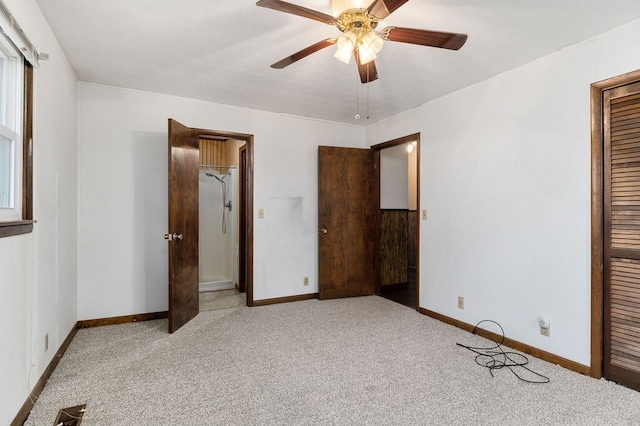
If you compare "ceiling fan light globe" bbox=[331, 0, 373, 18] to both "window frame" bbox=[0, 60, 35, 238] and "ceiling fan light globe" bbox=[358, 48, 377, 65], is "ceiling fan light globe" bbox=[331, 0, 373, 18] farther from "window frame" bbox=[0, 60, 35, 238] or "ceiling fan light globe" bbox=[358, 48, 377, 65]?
"window frame" bbox=[0, 60, 35, 238]

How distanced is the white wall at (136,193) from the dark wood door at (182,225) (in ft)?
1.08

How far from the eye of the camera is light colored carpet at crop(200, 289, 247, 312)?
402 centimetres

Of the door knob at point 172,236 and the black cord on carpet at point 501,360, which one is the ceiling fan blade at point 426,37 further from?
the door knob at point 172,236

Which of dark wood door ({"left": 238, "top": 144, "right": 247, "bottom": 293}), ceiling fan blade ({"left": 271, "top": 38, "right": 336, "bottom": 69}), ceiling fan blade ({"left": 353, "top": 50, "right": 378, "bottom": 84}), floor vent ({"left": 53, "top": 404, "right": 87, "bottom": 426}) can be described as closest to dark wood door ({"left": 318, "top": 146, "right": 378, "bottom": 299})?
dark wood door ({"left": 238, "top": 144, "right": 247, "bottom": 293})

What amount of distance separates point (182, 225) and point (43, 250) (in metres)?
1.23

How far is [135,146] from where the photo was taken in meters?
3.44

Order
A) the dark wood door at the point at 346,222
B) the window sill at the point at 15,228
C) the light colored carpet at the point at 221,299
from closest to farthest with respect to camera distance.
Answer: the window sill at the point at 15,228, the light colored carpet at the point at 221,299, the dark wood door at the point at 346,222

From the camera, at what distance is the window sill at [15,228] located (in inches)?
59.5

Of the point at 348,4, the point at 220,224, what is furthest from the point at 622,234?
the point at 220,224

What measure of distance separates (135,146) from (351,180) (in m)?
2.59

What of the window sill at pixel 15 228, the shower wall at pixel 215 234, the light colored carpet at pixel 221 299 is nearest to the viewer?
the window sill at pixel 15 228

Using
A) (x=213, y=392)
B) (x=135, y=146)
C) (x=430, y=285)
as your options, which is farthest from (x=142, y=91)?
(x=430, y=285)

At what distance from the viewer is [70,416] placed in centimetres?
180

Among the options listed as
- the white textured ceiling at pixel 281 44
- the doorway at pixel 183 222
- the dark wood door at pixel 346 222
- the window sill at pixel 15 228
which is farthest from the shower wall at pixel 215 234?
the window sill at pixel 15 228
